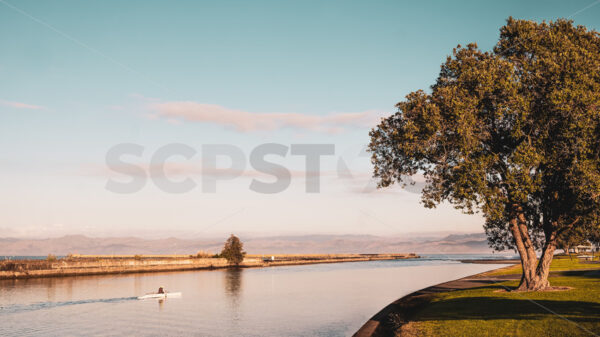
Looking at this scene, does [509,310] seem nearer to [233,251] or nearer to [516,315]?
[516,315]

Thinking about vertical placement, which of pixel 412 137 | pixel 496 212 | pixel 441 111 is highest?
pixel 441 111

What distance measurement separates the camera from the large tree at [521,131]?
94.3 feet

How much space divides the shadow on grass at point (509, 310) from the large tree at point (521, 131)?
5676mm

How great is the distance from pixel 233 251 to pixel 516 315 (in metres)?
121

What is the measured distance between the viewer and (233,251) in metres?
140

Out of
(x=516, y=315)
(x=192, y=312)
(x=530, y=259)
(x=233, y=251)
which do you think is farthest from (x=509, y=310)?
(x=233, y=251)

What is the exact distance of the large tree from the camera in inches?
1131

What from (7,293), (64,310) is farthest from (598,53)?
(7,293)

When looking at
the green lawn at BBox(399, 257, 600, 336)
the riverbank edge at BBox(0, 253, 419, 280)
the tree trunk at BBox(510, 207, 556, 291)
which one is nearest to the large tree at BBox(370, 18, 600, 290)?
the tree trunk at BBox(510, 207, 556, 291)

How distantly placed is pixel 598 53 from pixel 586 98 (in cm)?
720

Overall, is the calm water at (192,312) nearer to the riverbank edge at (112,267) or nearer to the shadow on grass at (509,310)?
the shadow on grass at (509,310)

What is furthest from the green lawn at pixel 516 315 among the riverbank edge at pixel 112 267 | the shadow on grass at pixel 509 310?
the riverbank edge at pixel 112 267

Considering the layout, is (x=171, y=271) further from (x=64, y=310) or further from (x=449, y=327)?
(x=449, y=327)

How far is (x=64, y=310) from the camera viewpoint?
44.3 meters
